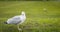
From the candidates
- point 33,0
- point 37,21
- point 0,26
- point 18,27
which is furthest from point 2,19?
point 33,0

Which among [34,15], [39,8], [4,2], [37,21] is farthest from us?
[4,2]

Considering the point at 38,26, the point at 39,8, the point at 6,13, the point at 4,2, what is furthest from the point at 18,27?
the point at 4,2

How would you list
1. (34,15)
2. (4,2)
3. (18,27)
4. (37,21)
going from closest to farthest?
(18,27) → (37,21) → (34,15) → (4,2)

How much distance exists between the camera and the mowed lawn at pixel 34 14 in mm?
1646

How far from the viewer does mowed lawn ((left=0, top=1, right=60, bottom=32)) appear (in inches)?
64.8

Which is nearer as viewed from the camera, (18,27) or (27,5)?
(18,27)

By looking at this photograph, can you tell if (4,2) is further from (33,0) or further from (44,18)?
(44,18)

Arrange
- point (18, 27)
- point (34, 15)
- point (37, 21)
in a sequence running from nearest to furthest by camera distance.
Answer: point (18, 27) < point (37, 21) < point (34, 15)

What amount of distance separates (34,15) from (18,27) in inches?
18.4

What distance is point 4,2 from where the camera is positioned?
2.58 metres

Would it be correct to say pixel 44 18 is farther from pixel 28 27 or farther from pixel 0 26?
pixel 0 26

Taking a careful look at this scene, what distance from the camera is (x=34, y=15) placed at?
6.72 feet

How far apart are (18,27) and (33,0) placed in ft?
3.77

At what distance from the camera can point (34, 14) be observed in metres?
2.09
